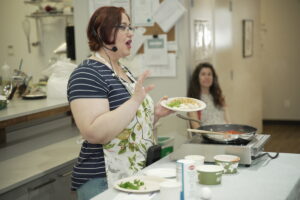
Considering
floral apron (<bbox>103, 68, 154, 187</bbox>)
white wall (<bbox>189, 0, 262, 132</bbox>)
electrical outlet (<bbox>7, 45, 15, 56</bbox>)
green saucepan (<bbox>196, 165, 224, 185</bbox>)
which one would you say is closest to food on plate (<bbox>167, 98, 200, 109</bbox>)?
floral apron (<bbox>103, 68, 154, 187</bbox>)

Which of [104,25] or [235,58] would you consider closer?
[104,25]

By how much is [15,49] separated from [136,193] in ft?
19.0

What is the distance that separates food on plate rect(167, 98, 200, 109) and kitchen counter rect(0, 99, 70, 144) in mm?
1174

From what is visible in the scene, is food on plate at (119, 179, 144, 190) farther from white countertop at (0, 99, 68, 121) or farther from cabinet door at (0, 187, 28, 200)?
white countertop at (0, 99, 68, 121)

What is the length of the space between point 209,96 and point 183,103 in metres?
1.87

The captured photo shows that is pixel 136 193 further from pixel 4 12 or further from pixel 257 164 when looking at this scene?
pixel 4 12

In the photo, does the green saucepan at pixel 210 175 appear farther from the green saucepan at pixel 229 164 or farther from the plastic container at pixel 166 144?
the plastic container at pixel 166 144

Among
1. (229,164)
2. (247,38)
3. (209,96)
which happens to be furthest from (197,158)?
(247,38)

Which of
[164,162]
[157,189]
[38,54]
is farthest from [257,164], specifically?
[38,54]

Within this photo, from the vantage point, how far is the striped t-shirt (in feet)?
6.37

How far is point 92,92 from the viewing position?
1.93 m

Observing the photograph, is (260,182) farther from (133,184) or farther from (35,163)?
(35,163)

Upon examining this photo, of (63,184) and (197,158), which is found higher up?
(197,158)

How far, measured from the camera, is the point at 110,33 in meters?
2.08
